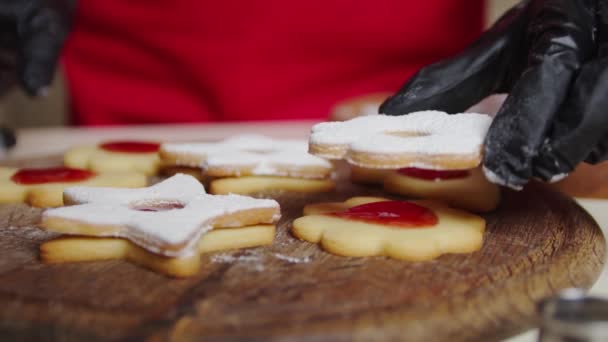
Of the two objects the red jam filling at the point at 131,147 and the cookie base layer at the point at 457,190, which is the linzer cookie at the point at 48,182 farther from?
the cookie base layer at the point at 457,190

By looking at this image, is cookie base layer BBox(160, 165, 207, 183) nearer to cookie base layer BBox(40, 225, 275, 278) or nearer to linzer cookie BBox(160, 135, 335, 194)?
linzer cookie BBox(160, 135, 335, 194)

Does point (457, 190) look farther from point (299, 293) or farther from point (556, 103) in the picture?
point (299, 293)

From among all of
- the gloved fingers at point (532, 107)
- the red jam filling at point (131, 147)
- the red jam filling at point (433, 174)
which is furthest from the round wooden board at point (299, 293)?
the red jam filling at point (131, 147)

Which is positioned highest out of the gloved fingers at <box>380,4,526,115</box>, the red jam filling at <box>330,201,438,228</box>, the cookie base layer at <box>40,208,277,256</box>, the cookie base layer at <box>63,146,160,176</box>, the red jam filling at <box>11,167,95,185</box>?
the gloved fingers at <box>380,4,526,115</box>

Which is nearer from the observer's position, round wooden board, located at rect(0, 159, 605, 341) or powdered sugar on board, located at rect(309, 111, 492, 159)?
round wooden board, located at rect(0, 159, 605, 341)

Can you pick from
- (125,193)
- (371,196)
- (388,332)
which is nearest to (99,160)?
(125,193)

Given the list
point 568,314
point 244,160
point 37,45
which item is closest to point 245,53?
point 37,45

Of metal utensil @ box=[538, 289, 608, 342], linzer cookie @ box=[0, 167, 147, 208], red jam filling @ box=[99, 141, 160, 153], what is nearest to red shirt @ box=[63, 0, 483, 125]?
red jam filling @ box=[99, 141, 160, 153]
